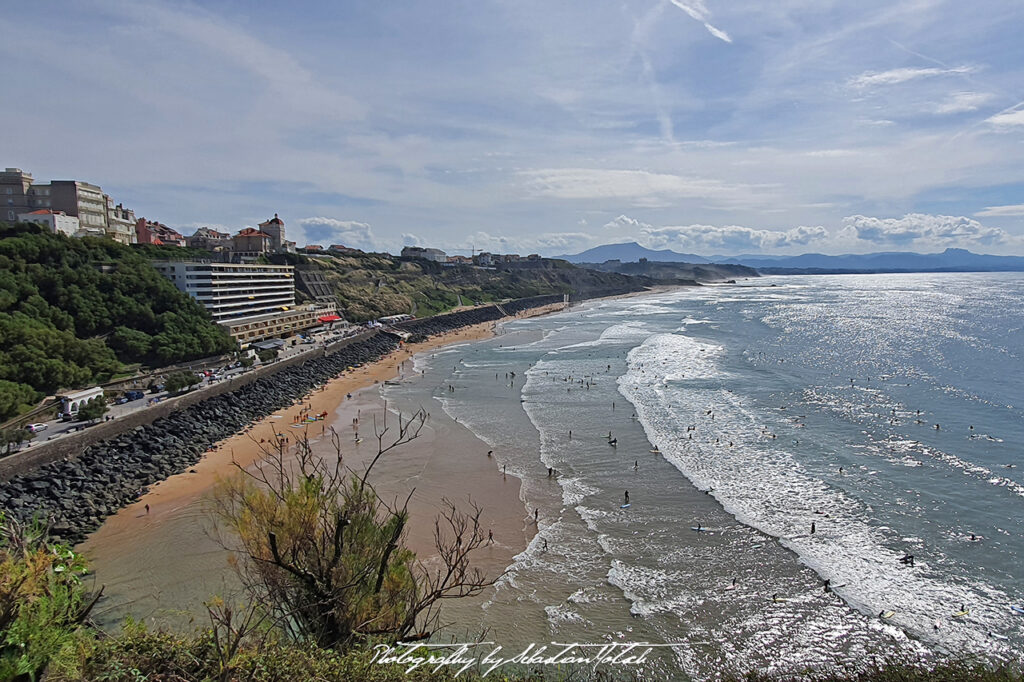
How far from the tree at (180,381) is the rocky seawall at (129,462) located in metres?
1.36

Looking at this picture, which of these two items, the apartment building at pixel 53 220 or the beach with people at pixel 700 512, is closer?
the beach with people at pixel 700 512

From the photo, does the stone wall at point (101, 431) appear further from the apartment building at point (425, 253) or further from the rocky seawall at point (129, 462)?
the apartment building at point (425, 253)

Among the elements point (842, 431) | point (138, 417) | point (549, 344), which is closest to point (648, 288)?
point (549, 344)

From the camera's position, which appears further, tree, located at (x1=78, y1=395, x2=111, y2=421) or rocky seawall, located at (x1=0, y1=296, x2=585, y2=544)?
tree, located at (x1=78, y1=395, x2=111, y2=421)

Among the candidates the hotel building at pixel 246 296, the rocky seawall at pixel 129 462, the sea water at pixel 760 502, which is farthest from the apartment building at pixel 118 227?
the sea water at pixel 760 502

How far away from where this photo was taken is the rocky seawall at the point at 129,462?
20.0 metres

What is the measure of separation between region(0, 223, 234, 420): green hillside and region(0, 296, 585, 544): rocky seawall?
527 cm

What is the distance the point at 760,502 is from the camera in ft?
71.6

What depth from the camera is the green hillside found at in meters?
29.2

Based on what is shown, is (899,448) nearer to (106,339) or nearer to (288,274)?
(106,339)

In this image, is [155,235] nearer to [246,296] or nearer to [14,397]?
[246,296]

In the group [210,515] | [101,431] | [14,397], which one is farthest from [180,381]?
[210,515]

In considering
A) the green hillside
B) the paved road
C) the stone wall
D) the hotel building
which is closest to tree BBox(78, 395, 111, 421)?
the paved road

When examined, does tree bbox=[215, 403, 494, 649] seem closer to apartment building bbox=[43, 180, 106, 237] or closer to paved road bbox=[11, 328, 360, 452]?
paved road bbox=[11, 328, 360, 452]
